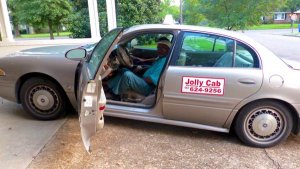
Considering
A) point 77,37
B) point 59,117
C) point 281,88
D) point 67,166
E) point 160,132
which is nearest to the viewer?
point 67,166

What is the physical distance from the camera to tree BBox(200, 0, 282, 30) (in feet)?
24.0

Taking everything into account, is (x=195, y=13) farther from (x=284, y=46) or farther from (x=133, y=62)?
(x=284, y=46)

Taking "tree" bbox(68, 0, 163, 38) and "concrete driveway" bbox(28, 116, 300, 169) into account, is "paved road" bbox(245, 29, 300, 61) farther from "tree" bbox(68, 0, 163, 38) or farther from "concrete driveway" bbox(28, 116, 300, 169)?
"concrete driveway" bbox(28, 116, 300, 169)

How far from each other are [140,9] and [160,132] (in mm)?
8097

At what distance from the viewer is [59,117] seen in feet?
13.6

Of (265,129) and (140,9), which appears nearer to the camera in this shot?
(265,129)

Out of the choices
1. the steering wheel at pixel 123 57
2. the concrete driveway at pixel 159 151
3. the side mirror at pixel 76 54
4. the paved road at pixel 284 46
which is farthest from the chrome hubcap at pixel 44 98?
the paved road at pixel 284 46

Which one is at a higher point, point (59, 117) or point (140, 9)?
point (140, 9)

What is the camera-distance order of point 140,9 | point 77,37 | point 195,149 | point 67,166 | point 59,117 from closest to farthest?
point 67,166 < point 195,149 < point 59,117 < point 77,37 < point 140,9

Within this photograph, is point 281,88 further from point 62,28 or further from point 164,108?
point 62,28

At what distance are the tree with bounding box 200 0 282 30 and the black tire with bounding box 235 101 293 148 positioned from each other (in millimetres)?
4550

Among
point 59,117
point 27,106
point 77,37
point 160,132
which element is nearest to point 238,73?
point 160,132

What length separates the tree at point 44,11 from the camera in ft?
27.8

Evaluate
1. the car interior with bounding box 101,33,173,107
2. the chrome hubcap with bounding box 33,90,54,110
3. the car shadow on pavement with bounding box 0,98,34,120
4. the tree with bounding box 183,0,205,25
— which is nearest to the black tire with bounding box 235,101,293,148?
the car interior with bounding box 101,33,173,107
